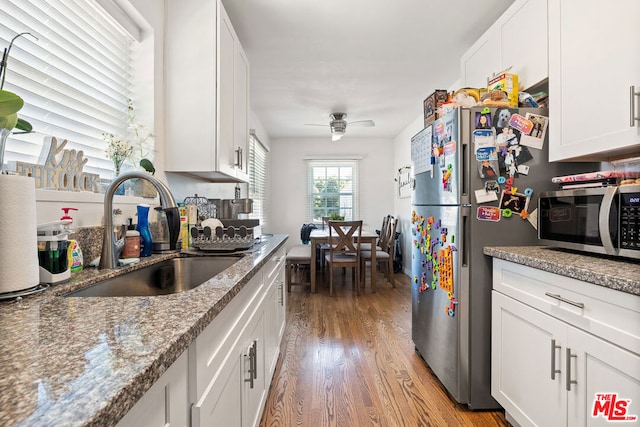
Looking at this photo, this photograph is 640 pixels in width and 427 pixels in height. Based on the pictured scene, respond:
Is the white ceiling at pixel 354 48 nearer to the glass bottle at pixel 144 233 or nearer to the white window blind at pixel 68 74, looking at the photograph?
the white window blind at pixel 68 74

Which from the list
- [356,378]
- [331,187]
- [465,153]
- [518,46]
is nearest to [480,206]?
[465,153]

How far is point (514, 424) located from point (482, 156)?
1.31 metres

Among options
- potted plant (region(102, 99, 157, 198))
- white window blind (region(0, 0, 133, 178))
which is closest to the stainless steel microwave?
potted plant (region(102, 99, 157, 198))

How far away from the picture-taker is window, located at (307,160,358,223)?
Answer: 6258mm

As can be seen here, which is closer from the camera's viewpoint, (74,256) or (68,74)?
(74,256)

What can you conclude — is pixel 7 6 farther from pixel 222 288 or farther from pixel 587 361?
pixel 587 361

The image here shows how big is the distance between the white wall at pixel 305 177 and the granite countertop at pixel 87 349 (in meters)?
5.33

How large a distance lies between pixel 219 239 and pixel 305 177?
4618 mm

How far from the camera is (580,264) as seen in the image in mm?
1202

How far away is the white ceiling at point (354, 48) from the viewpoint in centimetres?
225

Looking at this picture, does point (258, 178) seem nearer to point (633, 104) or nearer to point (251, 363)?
point (251, 363)

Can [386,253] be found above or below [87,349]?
below

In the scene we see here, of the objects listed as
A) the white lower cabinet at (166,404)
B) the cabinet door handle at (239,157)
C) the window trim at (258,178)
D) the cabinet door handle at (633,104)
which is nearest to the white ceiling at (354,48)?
the window trim at (258,178)

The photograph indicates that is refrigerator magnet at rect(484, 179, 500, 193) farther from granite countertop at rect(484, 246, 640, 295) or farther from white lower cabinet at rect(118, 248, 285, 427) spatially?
white lower cabinet at rect(118, 248, 285, 427)
